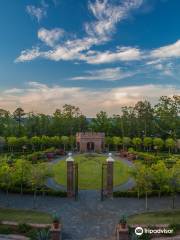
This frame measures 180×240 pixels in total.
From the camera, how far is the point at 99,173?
29672 mm

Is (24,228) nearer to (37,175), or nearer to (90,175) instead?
(37,175)

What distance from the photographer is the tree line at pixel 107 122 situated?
181ft

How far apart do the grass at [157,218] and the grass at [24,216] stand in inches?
176

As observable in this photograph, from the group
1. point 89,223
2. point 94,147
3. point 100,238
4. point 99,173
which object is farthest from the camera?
point 94,147

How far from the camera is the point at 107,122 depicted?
60.8m

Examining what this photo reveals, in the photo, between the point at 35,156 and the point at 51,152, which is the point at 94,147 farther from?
the point at 35,156

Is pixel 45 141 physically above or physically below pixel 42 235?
above

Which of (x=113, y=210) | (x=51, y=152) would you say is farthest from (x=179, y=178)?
(x=51, y=152)

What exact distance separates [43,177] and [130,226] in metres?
7.60

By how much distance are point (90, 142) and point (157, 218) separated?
3803cm

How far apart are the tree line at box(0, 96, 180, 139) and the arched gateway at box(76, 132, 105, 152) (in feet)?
19.9

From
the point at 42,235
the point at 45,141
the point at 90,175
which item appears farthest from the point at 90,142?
the point at 42,235

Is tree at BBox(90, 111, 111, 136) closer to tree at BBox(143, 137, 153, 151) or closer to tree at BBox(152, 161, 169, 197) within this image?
tree at BBox(143, 137, 153, 151)

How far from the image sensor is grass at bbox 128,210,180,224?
1475 centimetres
